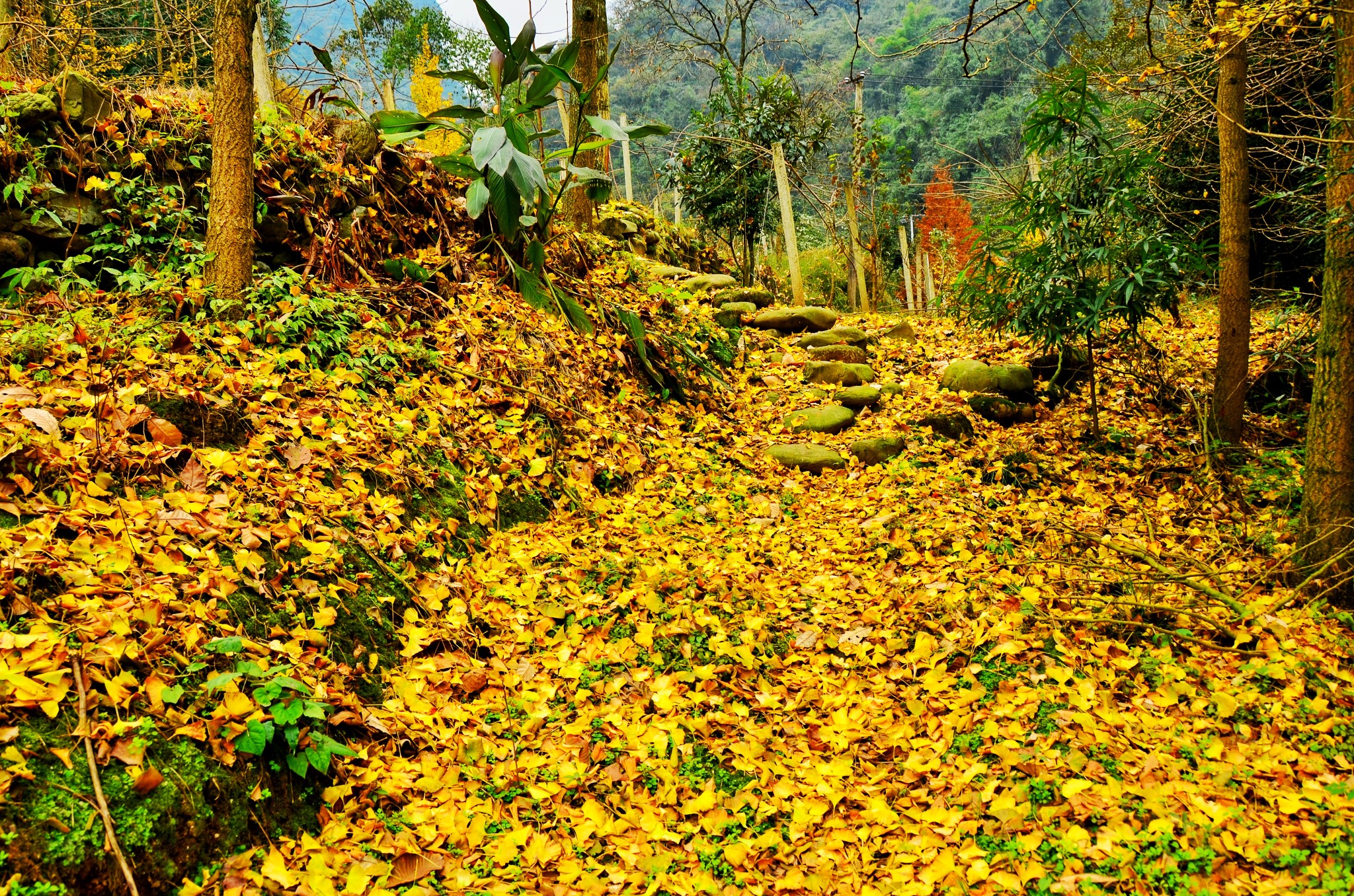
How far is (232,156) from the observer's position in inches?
143

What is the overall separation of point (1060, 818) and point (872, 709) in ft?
2.53

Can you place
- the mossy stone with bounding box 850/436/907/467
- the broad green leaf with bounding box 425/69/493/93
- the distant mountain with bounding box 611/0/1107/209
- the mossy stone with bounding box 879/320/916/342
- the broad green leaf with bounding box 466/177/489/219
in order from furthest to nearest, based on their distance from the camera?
the distant mountain with bounding box 611/0/1107/209, the mossy stone with bounding box 879/320/916/342, the mossy stone with bounding box 850/436/907/467, the broad green leaf with bounding box 425/69/493/93, the broad green leaf with bounding box 466/177/489/219

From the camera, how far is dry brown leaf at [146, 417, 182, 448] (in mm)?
2746

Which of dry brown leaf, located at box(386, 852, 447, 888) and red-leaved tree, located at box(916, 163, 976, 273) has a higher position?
red-leaved tree, located at box(916, 163, 976, 273)

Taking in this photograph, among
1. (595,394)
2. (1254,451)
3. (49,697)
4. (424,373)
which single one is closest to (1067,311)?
(1254,451)

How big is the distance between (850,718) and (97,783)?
232 centimetres

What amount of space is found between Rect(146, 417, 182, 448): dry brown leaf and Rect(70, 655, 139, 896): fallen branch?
1101mm

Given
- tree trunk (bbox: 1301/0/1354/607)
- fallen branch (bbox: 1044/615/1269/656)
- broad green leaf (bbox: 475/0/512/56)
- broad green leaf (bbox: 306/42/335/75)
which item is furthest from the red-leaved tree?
fallen branch (bbox: 1044/615/1269/656)

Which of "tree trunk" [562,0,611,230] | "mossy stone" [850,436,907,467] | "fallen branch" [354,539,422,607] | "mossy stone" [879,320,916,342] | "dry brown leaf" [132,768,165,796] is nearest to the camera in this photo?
"dry brown leaf" [132,768,165,796]

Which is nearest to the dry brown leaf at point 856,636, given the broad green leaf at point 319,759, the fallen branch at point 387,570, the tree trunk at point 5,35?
the fallen branch at point 387,570

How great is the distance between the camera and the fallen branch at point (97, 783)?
1.63 m

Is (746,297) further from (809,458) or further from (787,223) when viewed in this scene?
(809,458)

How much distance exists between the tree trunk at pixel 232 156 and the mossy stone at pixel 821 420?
12.9 feet

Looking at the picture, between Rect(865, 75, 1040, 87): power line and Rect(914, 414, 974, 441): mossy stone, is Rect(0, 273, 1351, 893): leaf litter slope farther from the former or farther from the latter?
Rect(865, 75, 1040, 87): power line
